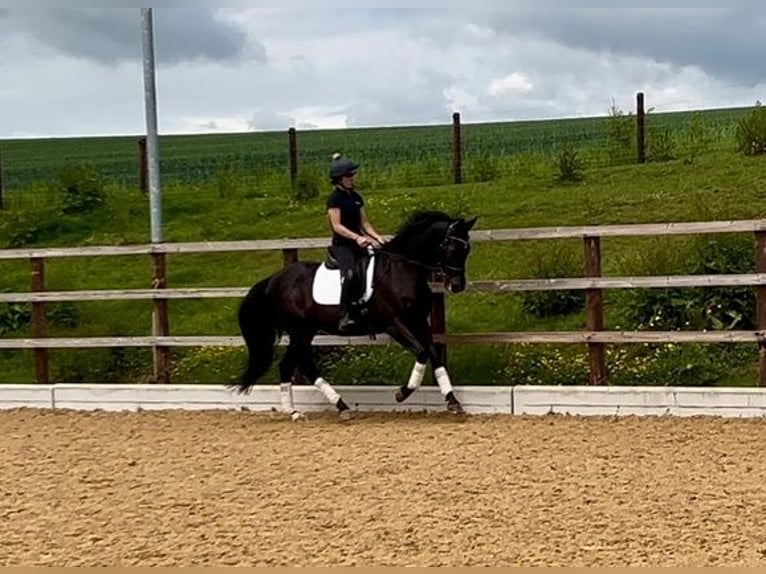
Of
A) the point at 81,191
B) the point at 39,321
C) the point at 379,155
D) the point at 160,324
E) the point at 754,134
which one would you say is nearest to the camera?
the point at 160,324

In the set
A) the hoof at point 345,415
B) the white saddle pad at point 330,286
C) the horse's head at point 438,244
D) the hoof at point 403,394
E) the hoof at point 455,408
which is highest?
the horse's head at point 438,244

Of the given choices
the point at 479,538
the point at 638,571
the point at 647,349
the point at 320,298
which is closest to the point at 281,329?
the point at 320,298

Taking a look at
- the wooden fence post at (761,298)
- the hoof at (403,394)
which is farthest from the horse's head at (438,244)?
the wooden fence post at (761,298)

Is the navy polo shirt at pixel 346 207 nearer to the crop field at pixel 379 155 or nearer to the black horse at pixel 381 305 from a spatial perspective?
the black horse at pixel 381 305

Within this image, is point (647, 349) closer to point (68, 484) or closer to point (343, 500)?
point (343, 500)

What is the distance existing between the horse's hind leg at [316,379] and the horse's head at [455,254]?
121cm

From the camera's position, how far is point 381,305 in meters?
8.00

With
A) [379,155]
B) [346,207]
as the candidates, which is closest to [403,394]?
[346,207]

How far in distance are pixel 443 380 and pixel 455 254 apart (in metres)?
0.94

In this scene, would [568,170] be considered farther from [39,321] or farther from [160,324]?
[39,321]

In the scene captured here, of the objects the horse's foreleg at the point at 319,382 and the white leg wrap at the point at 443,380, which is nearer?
the white leg wrap at the point at 443,380

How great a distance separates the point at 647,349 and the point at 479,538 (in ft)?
14.7

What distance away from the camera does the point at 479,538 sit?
4664 mm

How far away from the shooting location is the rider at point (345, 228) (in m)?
7.97
